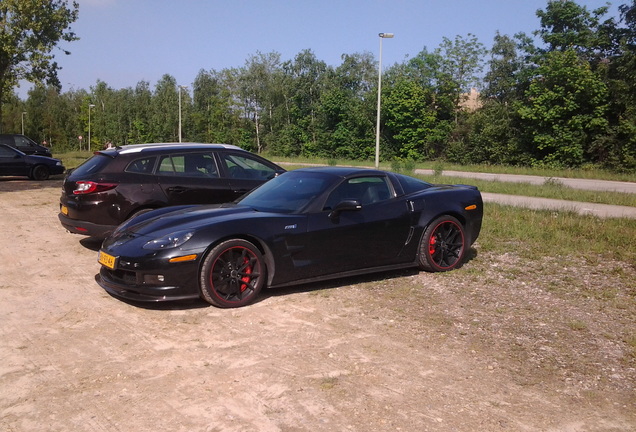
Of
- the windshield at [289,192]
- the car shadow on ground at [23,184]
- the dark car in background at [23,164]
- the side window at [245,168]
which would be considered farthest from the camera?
the dark car in background at [23,164]

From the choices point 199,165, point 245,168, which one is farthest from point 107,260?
point 245,168

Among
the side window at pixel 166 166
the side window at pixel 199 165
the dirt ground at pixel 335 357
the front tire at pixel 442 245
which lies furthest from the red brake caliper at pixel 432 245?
the side window at pixel 166 166

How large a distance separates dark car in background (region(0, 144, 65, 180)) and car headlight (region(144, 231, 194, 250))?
18.0 m

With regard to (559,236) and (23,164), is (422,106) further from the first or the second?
(559,236)

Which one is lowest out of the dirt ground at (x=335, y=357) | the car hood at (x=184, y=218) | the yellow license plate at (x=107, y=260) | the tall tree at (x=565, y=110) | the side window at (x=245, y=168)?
the dirt ground at (x=335, y=357)

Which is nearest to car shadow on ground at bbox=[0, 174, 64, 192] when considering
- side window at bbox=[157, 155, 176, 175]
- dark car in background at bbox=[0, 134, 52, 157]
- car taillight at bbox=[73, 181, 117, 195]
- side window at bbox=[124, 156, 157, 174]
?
dark car in background at bbox=[0, 134, 52, 157]

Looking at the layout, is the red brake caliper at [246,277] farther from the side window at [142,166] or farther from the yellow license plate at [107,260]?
the side window at [142,166]

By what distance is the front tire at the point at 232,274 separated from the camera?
5719 mm

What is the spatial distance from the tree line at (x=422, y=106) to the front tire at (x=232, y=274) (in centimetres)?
3281

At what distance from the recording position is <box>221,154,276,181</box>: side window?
30.0 feet

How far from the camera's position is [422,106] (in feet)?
166

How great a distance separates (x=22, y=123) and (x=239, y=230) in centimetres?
9264

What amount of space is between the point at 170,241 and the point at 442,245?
3410 mm

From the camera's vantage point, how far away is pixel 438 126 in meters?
49.9
